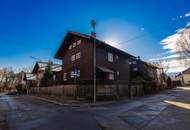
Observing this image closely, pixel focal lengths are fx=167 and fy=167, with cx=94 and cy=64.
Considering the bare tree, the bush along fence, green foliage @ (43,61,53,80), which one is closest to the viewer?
the bush along fence

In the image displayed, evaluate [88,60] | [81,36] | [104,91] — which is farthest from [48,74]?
[104,91]

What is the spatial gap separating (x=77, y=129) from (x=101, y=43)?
1856 centimetres

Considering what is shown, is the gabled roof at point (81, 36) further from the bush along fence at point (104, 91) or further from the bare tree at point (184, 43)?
the bare tree at point (184, 43)

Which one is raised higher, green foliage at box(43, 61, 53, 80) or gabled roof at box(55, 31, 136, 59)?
gabled roof at box(55, 31, 136, 59)

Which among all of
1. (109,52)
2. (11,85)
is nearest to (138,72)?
(109,52)

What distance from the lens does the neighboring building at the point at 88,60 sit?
80.0ft

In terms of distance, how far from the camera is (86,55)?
83.0 ft

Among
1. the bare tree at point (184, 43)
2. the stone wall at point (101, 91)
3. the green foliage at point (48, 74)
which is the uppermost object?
the bare tree at point (184, 43)

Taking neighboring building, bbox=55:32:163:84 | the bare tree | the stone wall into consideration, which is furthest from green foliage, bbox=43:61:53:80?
the bare tree

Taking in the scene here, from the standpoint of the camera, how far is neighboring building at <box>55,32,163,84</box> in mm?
24397

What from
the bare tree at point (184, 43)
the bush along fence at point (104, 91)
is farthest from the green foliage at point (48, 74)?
the bare tree at point (184, 43)

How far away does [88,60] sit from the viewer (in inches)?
971

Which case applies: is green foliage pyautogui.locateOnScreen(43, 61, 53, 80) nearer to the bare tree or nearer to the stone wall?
the stone wall

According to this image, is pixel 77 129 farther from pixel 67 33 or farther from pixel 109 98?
pixel 67 33
